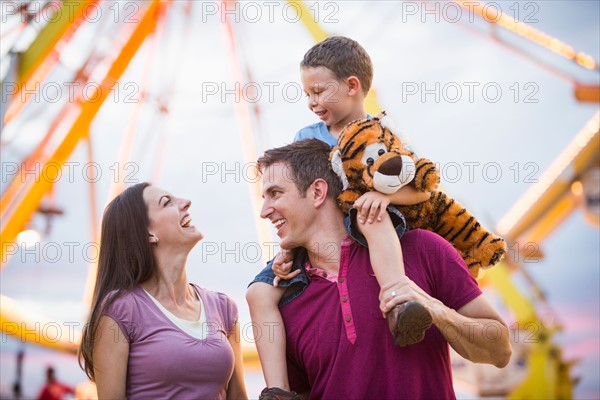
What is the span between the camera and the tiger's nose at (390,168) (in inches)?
91.6

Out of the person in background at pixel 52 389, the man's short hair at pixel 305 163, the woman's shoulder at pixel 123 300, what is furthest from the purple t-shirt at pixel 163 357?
the person in background at pixel 52 389

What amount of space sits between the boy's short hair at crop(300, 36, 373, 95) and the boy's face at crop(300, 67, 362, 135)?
0.03m

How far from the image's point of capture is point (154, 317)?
2527mm

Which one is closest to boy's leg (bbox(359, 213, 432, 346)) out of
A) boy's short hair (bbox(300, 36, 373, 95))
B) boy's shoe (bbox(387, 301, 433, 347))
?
boy's shoe (bbox(387, 301, 433, 347))

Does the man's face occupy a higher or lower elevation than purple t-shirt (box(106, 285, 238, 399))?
higher

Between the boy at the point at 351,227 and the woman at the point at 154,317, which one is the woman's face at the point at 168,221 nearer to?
the woman at the point at 154,317

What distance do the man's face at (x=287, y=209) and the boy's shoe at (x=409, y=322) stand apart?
489 millimetres

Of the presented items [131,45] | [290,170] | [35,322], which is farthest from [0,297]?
[290,170]

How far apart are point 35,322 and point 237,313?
10.3 ft

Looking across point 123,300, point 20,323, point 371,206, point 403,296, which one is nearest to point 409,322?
point 403,296

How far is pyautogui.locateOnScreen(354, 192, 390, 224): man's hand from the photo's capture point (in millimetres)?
2311

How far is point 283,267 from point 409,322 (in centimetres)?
55

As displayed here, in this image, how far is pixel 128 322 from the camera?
2475 mm

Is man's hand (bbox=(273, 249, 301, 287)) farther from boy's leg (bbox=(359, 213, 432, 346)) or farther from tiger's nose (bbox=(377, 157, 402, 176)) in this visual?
tiger's nose (bbox=(377, 157, 402, 176))
